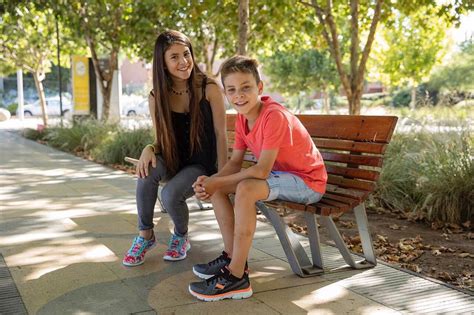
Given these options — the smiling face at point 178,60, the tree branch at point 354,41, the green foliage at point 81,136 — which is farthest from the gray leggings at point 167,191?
the green foliage at point 81,136

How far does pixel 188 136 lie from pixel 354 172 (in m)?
1.17

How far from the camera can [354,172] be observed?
3.97 meters

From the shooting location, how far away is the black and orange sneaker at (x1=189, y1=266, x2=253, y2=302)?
3.32m

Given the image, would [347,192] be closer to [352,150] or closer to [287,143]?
[352,150]

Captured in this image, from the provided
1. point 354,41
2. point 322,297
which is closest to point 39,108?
point 354,41

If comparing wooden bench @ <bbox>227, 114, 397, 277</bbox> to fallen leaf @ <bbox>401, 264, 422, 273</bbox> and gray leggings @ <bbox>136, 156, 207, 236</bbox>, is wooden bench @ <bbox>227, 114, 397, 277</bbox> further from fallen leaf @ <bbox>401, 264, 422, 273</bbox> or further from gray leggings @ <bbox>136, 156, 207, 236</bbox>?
gray leggings @ <bbox>136, 156, 207, 236</bbox>

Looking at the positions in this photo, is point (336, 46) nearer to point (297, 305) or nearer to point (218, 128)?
point (218, 128)

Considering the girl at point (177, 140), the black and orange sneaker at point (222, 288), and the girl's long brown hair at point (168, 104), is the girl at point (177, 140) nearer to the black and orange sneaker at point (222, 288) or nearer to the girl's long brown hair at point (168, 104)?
the girl's long brown hair at point (168, 104)

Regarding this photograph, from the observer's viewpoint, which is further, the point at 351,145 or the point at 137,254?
the point at 351,145

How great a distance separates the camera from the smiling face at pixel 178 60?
390 cm

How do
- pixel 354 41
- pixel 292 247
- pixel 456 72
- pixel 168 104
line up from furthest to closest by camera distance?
pixel 456 72 → pixel 354 41 → pixel 168 104 → pixel 292 247

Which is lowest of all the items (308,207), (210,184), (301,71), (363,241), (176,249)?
(176,249)

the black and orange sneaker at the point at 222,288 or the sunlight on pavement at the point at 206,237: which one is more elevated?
the black and orange sneaker at the point at 222,288

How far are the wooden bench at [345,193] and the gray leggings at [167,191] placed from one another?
0.51m
